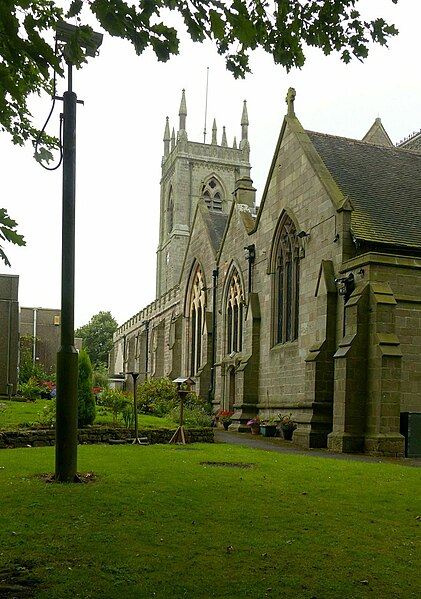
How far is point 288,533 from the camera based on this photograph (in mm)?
7129

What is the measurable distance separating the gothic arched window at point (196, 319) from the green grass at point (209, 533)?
2389 cm

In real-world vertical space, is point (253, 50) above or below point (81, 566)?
above

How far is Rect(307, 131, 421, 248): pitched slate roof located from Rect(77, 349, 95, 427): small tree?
8.06 metres

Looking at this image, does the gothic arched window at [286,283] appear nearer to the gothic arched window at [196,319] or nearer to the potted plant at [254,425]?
the potted plant at [254,425]

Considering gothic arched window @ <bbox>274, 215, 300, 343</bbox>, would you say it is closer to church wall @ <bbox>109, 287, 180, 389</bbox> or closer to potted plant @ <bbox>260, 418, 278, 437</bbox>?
potted plant @ <bbox>260, 418, 278, 437</bbox>

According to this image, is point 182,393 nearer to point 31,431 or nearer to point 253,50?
point 31,431

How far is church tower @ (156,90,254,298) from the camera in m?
75.3

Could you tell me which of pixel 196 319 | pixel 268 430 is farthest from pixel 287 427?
pixel 196 319

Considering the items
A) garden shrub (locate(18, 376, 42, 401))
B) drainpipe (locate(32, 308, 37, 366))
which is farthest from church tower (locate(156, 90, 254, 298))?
garden shrub (locate(18, 376, 42, 401))

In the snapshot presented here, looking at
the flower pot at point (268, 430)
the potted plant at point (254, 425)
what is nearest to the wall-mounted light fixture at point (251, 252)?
the potted plant at point (254, 425)

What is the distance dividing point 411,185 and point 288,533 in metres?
18.3

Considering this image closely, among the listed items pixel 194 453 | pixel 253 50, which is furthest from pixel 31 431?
pixel 253 50

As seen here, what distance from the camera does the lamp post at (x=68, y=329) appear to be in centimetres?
948

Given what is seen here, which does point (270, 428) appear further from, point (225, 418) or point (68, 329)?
point (68, 329)
